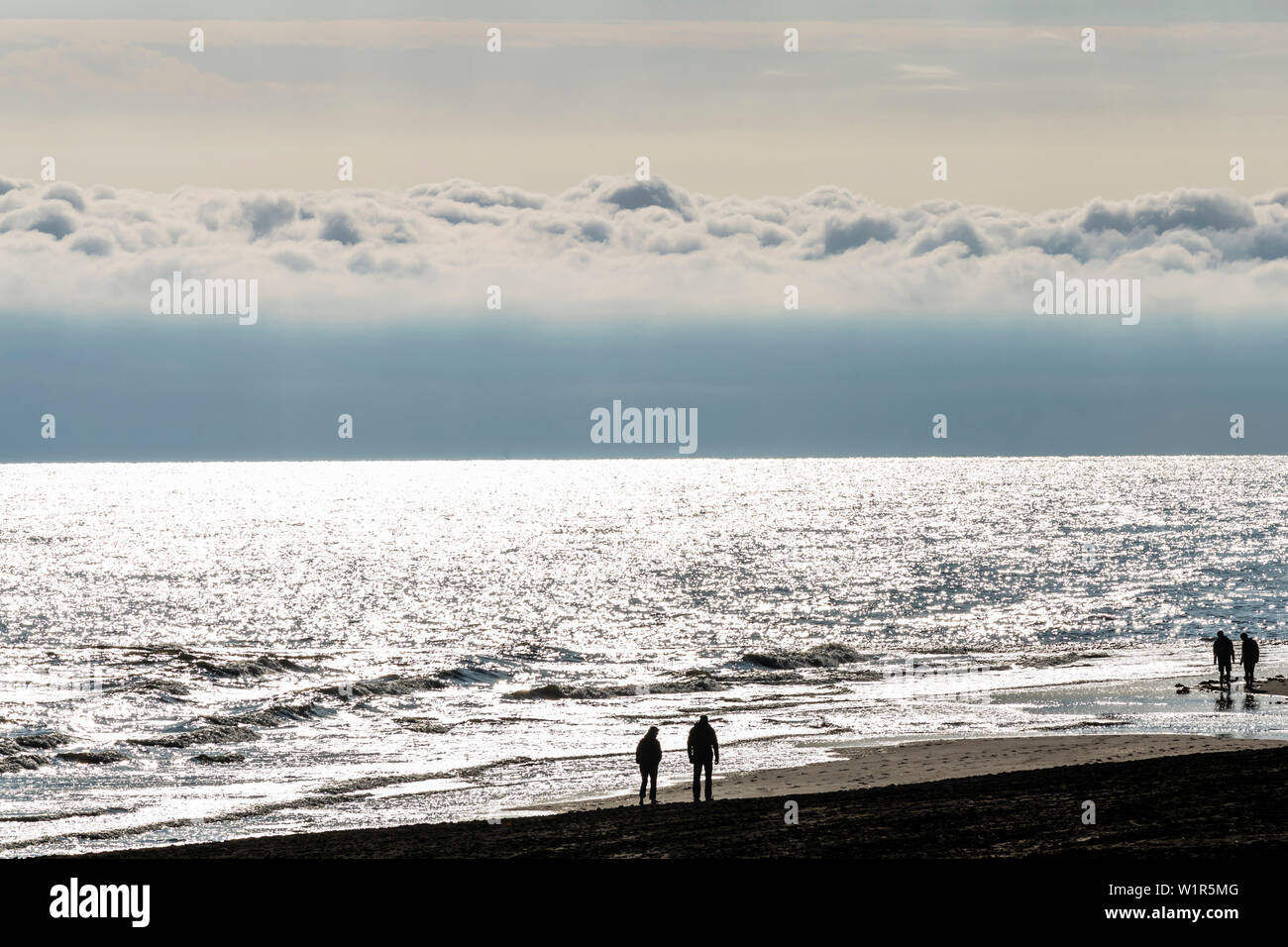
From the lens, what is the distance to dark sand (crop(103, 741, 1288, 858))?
17.5 meters

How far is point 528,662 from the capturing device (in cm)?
6400

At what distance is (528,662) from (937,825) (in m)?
45.4

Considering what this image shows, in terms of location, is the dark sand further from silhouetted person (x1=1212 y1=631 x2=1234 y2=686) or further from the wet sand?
silhouetted person (x1=1212 y1=631 x2=1234 y2=686)

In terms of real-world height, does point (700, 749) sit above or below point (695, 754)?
above

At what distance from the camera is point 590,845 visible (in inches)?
803

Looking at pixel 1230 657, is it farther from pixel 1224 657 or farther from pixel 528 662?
pixel 528 662

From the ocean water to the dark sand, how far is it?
4884 mm

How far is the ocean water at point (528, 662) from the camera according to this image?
3403cm

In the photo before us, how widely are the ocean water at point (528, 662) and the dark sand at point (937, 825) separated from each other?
488 cm

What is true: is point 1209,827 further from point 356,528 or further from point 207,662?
point 356,528

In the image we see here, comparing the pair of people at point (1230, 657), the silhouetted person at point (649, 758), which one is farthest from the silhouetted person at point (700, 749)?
the pair of people at point (1230, 657)

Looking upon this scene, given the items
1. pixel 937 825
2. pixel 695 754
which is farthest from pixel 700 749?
pixel 937 825

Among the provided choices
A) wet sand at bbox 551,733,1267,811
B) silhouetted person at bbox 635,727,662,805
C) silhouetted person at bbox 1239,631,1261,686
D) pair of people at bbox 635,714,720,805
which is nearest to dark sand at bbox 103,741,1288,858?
pair of people at bbox 635,714,720,805

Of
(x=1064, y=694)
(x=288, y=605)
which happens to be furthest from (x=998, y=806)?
(x=288, y=605)
